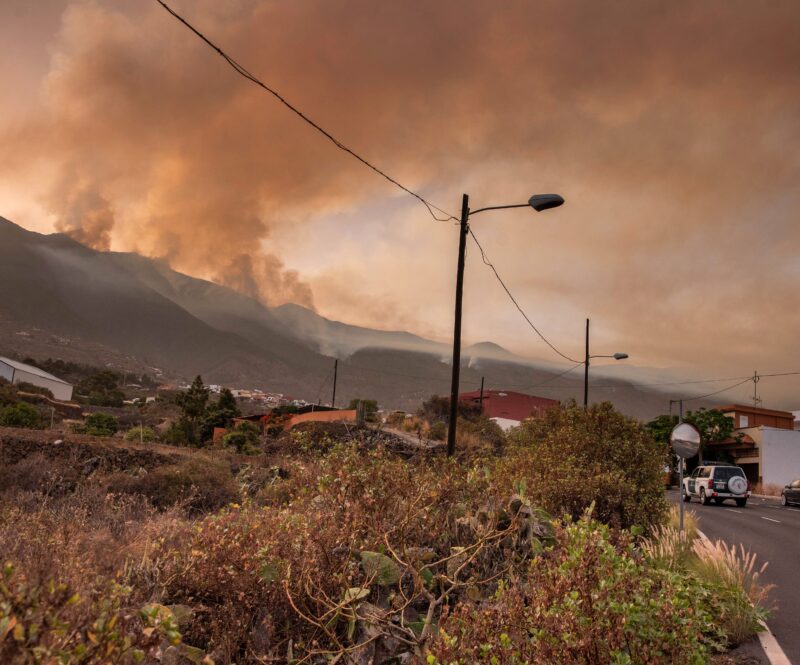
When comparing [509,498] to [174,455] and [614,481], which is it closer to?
[614,481]

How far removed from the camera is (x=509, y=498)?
741cm

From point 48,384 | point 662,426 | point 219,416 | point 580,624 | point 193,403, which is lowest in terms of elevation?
point 580,624

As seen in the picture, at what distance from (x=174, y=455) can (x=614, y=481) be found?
15529 millimetres

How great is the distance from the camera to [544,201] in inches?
547

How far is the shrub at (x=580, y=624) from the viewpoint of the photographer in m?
4.11

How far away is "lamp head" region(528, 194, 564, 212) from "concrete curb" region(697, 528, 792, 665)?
9068 mm

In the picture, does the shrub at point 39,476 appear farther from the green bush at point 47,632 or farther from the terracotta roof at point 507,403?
the terracotta roof at point 507,403

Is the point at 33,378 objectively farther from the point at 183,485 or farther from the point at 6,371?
the point at 183,485

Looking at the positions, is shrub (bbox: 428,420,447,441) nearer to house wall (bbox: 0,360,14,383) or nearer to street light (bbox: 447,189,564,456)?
street light (bbox: 447,189,564,456)

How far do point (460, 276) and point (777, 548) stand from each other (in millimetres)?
9758

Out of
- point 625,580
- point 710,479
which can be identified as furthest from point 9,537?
point 710,479

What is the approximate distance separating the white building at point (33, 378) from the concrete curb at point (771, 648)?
84.5 metres

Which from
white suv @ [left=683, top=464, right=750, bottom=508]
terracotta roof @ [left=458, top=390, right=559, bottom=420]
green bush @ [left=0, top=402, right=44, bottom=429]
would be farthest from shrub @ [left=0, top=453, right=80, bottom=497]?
terracotta roof @ [left=458, top=390, right=559, bottom=420]

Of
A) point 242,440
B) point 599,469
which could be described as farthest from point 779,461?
point 599,469
